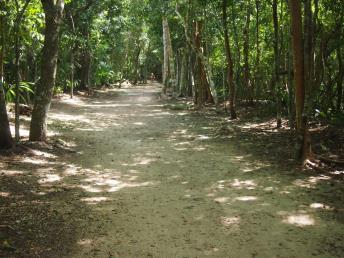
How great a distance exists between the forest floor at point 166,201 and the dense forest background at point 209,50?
140 cm

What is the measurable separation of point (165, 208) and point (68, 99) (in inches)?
783

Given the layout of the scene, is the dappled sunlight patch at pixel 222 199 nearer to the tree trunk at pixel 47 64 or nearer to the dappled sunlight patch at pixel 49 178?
the dappled sunlight patch at pixel 49 178

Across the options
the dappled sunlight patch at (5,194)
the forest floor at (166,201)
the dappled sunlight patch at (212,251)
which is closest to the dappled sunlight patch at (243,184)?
the forest floor at (166,201)

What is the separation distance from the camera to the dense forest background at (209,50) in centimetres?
948

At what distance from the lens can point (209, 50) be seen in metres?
26.7

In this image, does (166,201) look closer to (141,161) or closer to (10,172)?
(141,161)

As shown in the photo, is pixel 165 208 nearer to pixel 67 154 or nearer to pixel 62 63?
pixel 67 154

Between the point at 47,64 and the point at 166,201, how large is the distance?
512cm

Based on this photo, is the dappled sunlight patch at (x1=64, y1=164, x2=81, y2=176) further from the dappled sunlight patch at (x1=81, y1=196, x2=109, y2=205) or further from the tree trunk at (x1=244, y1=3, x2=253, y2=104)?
the tree trunk at (x1=244, y1=3, x2=253, y2=104)

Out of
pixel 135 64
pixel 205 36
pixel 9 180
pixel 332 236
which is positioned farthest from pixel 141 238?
pixel 135 64

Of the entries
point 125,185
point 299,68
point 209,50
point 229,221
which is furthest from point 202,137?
point 209,50

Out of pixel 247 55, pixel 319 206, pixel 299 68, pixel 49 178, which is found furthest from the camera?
pixel 247 55

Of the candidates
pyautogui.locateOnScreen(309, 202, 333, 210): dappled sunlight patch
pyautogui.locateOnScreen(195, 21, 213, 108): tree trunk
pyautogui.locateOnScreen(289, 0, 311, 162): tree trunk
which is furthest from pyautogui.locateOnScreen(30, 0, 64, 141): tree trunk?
pyautogui.locateOnScreen(195, 21, 213, 108): tree trunk

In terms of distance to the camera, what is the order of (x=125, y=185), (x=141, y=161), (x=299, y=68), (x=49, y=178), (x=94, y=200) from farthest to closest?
(x=141, y=161) → (x=299, y=68) → (x=49, y=178) → (x=125, y=185) → (x=94, y=200)
